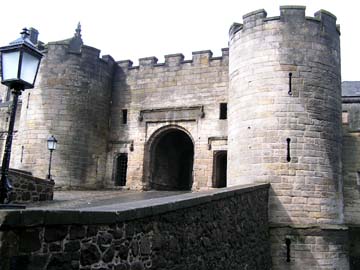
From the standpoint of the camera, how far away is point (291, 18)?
43.5 ft

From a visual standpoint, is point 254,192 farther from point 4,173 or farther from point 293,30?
point 4,173

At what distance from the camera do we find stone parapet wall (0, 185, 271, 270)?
364 centimetres

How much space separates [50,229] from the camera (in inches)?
152

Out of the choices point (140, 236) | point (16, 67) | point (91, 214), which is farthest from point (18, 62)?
point (140, 236)

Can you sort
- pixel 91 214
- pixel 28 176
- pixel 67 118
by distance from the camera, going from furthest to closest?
pixel 67 118, pixel 28 176, pixel 91 214

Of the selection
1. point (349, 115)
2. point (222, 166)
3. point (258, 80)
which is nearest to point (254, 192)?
point (258, 80)

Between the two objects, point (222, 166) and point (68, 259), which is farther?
point (222, 166)

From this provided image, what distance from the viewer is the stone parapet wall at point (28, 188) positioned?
36.6ft

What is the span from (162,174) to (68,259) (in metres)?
14.7

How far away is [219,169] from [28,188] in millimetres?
7720

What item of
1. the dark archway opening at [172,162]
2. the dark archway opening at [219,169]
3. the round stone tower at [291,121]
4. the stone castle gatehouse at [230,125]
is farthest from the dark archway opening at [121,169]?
the round stone tower at [291,121]

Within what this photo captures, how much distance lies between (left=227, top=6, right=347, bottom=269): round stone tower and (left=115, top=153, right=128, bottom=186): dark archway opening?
6235 millimetres

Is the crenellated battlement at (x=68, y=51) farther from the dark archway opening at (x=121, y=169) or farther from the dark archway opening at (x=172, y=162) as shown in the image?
the dark archway opening at (x=172, y=162)

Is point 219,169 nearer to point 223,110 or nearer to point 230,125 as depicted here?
point 223,110
